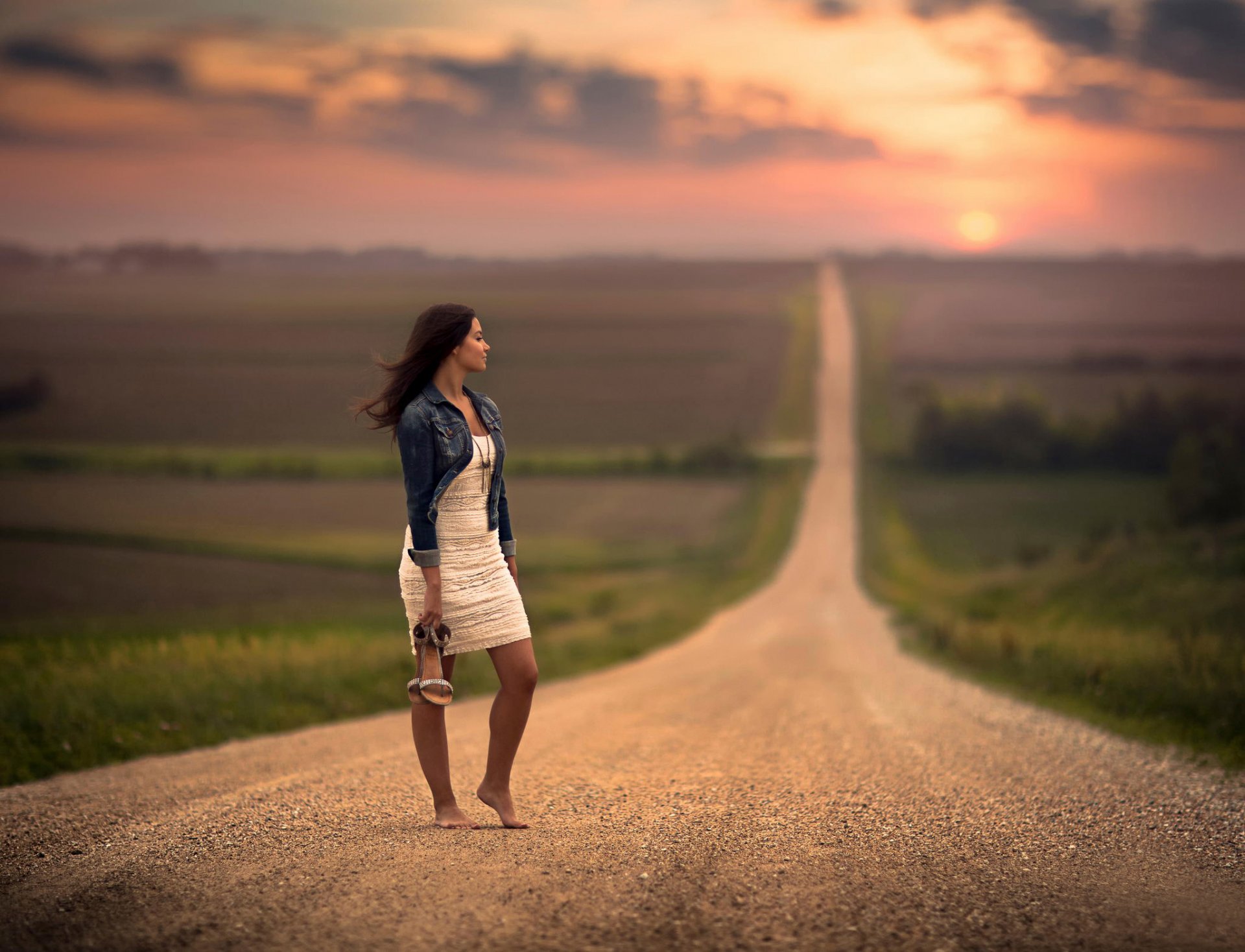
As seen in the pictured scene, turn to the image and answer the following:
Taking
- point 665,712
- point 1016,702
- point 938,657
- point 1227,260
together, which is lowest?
point 938,657

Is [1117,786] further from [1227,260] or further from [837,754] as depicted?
[1227,260]

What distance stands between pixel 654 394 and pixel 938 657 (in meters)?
75.2

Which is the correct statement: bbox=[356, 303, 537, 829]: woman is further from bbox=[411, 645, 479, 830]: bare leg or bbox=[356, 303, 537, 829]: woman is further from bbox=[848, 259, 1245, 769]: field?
bbox=[848, 259, 1245, 769]: field

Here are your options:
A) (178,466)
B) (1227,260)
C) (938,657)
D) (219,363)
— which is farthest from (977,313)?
(938,657)

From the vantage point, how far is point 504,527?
21.1ft

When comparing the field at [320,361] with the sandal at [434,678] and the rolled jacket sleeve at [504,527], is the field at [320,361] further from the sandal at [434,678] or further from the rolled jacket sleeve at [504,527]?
the sandal at [434,678]

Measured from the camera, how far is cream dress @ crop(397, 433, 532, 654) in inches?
230

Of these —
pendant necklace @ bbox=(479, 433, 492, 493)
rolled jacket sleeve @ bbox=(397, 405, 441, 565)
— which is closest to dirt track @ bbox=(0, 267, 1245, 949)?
rolled jacket sleeve @ bbox=(397, 405, 441, 565)

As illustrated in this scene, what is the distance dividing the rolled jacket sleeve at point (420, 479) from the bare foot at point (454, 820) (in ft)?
4.68

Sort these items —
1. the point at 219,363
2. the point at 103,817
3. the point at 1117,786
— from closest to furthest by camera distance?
the point at 103,817 < the point at 1117,786 < the point at 219,363

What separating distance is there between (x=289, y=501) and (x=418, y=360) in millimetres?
49342

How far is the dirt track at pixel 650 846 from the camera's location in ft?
15.1

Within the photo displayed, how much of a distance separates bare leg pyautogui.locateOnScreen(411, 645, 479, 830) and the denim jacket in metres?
0.78

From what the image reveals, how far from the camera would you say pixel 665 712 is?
11.8m
